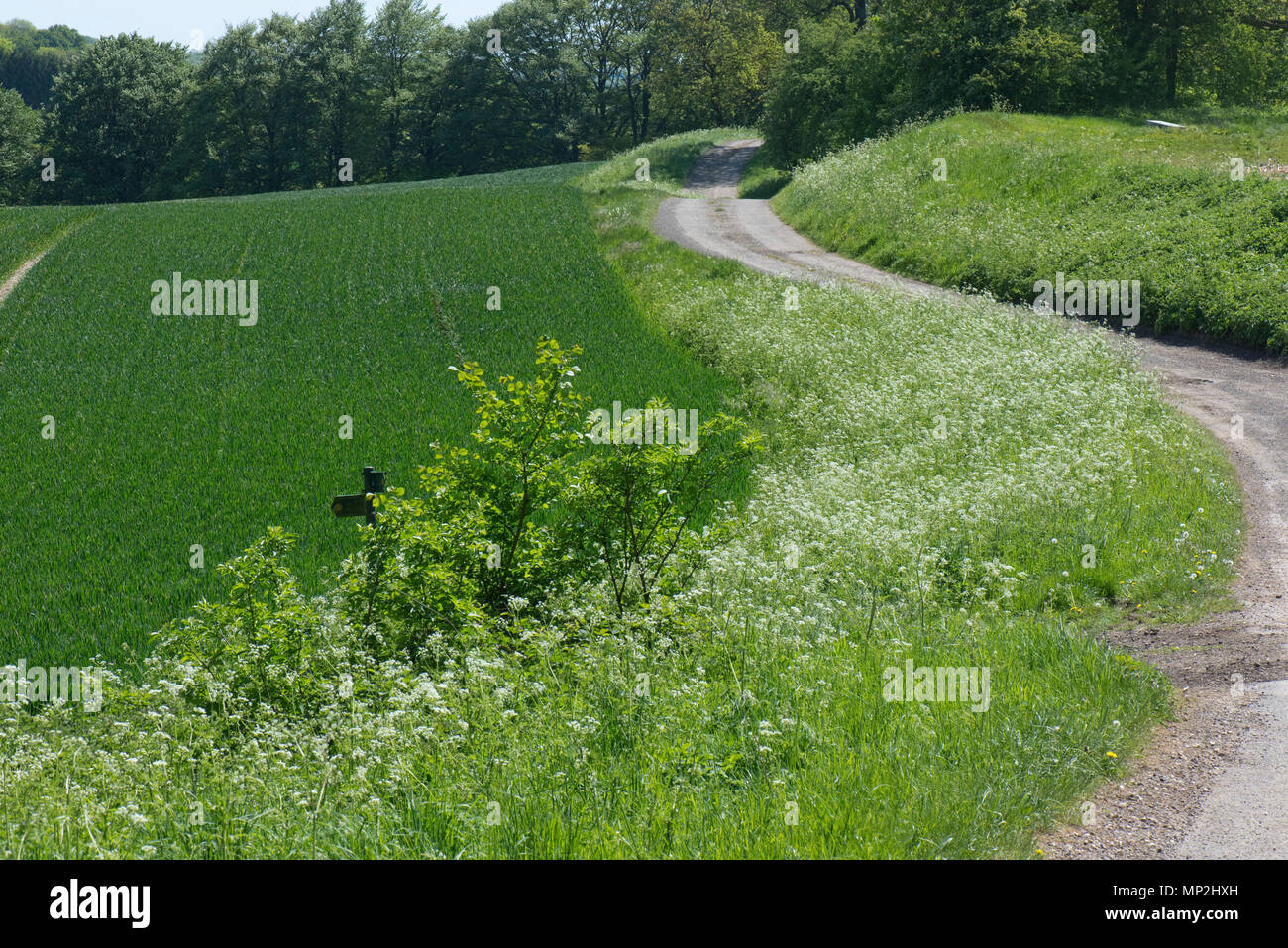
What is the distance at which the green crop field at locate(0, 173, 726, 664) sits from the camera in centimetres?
1135

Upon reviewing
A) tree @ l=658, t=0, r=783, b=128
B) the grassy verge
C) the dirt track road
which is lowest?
the dirt track road

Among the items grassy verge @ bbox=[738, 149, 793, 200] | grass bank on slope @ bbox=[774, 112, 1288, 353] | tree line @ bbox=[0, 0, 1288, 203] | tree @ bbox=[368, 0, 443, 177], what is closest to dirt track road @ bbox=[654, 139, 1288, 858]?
grass bank on slope @ bbox=[774, 112, 1288, 353]

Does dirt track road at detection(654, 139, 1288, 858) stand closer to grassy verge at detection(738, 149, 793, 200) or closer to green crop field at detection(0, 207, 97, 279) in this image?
grassy verge at detection(738, 149, 793, 200)

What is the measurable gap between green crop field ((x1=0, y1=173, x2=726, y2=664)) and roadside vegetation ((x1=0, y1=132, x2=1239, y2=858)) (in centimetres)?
76

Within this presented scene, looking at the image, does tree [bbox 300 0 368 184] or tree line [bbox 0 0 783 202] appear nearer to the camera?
tree line [bbox 0 0 783 202]

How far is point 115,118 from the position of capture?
74.5m

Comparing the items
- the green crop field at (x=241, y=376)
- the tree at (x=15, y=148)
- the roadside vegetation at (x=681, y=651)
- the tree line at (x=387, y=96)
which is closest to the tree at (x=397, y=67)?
the tree line at (x=387, y=96)

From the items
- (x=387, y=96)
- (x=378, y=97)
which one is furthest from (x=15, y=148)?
(x=387, y=96)

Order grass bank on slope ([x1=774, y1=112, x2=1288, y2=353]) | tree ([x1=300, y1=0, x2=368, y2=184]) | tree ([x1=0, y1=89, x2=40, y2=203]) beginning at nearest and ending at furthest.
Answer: grass bank on slope ([x1=774, y1=112, x2=1288, y2=353])
tree ([x1=0, y1=89, x2=40, y2=203])
tree ([x1=300, y1=0, x2=368, y2=184])

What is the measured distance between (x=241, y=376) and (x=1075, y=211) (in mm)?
20491

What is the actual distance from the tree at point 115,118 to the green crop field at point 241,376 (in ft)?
124

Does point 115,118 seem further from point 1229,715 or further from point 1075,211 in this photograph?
point 1229,715

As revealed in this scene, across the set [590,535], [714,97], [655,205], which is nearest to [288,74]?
[714,97]
